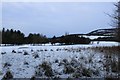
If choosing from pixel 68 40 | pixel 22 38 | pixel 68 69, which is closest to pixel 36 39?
pixel 22 38

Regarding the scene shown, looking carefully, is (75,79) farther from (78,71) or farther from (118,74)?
(118,74)

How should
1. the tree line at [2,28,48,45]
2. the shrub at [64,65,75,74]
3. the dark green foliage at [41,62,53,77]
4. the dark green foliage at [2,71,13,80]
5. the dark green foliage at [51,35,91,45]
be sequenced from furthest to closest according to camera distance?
the tree line at [2,28,48,45]
the dark green foliage at [51,35,91,45]
the shrub at [64,65,75,74]
the dark green foliage at [41,62,53,77]
the dark green foliage at [2,71,13,80]

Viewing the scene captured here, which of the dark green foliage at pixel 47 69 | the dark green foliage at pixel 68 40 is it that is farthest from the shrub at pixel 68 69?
the dark green foliage at pixel 68 40

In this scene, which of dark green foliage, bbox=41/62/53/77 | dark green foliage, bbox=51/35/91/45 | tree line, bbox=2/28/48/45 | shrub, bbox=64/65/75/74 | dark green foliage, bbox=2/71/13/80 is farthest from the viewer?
tree line, bbox=2/28/48/45

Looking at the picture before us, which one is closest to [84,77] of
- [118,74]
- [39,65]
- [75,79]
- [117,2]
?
[75,79]

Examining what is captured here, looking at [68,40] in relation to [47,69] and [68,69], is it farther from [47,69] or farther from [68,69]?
[47,69]

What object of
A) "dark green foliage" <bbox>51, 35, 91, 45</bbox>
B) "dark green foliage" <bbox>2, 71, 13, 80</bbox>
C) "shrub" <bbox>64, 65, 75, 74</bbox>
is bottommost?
"dark green foliage" <bbox>2, 71, 13, 80</bbox>

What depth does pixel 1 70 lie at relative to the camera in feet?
31.6

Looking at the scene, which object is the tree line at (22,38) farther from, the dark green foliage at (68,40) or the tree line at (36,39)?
the dark green foliage at (68,40)

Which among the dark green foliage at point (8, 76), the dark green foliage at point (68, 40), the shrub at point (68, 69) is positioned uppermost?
the dark green foliage at point (68, 40)

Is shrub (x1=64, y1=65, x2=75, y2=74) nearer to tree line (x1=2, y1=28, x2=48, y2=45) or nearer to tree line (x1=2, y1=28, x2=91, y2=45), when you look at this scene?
tree line (x1=2, y1=28, x2=91, y2=45)

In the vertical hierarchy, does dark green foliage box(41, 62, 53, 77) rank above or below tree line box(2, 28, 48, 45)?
below

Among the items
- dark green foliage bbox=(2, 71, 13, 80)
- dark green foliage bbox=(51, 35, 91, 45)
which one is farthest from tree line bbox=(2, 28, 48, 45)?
dark green foliage bbox=(2, 71, 13, 80)

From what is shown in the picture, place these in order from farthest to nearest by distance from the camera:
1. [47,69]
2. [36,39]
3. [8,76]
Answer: [36,39] < [47,69] < [8,76]
